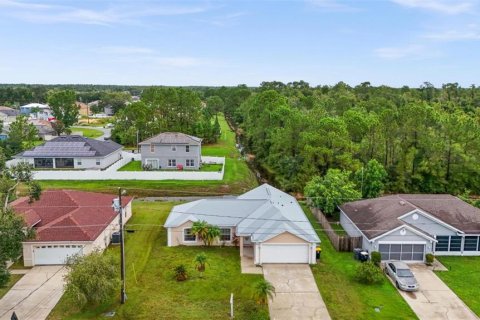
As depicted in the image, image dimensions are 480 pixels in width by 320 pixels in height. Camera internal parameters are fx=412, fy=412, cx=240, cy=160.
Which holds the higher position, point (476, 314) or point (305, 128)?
point (305, 128)

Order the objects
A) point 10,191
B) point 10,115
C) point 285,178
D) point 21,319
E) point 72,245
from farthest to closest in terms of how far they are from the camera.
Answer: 1. point 10,115
2. point 285,178
3. point 72,245
4. point 10,191
5. point 21,319

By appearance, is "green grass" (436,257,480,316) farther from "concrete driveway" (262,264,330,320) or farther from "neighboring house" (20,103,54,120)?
"neighboring house" (20,103,54,120)

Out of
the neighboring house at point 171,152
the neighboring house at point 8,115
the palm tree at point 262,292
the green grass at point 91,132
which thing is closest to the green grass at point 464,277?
the palm tree at point 262,292

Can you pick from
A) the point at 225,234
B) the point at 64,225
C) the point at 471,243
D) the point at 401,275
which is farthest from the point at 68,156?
the point at 471,243

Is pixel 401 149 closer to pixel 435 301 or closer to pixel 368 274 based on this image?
pixel 368 274

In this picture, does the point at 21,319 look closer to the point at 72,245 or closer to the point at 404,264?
the point at 72,245

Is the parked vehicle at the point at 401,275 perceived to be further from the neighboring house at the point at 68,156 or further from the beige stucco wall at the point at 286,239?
the neighboring house at the point at 68,156

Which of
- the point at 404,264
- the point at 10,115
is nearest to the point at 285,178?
the point at 404,264
